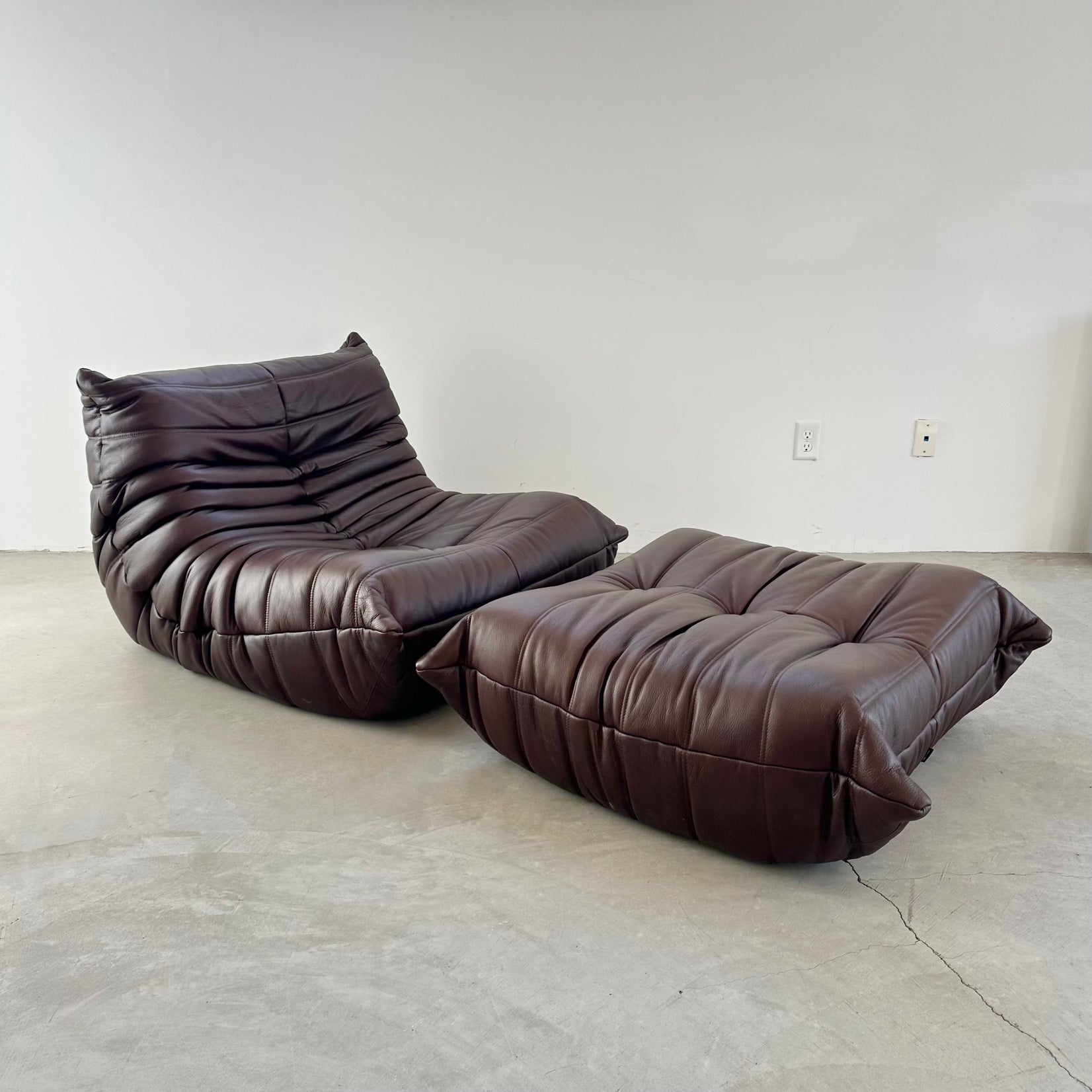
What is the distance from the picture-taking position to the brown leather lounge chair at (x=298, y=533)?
2.00 m

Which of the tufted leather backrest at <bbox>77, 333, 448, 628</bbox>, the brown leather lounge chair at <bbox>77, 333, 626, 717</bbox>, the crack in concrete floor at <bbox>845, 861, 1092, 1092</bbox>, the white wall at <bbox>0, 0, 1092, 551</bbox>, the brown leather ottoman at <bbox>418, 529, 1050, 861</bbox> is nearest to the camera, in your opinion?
the crack in concrete floor at <bbox>845, 861, 1092, 1092</bbox>

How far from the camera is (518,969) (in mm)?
1327

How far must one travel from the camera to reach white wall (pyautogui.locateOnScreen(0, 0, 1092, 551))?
3.09m

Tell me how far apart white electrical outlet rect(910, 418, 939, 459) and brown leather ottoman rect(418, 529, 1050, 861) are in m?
1.45

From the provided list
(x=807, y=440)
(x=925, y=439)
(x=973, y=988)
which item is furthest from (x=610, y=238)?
(x=973, y=988)

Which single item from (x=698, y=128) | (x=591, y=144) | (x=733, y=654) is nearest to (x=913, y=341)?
(x=698, y=128)

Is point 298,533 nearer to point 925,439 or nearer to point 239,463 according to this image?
point 239,463

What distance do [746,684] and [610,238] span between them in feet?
6.93

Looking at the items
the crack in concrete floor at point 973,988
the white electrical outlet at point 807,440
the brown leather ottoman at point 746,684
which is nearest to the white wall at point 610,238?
the white electrical outlet at point 807,440

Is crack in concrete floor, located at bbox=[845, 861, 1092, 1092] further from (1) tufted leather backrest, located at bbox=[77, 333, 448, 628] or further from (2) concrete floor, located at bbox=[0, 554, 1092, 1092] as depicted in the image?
(1) tufted leather backrest, located at bbox=[77, 333, 448, 628]

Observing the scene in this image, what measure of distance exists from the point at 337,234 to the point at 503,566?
161 cm

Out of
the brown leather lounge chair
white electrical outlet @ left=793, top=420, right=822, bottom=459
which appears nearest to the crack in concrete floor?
the brown leather lounge chair

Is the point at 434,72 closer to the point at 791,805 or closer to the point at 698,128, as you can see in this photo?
the point at 698,128

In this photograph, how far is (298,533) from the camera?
8.00 ft
